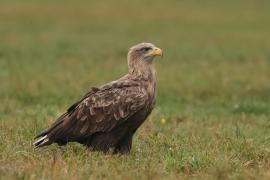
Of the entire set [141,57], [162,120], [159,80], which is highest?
[141,57]

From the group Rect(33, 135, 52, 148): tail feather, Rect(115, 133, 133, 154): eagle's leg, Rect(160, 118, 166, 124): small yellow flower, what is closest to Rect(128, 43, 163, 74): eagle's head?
Rect(115, 133, 133, 154): eagle's leg

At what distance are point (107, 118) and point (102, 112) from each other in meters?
0.10

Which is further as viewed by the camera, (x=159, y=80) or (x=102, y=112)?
(x=159, y=80)

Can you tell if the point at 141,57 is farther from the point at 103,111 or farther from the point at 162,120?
the point at 162,120

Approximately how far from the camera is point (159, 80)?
16.9m

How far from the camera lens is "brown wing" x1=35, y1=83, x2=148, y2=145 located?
340 inches

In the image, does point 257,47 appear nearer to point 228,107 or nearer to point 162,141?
point 228,107

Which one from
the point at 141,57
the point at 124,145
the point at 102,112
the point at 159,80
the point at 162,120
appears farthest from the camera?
the point at 159,80

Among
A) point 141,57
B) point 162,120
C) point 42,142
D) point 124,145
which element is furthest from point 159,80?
point 42,142

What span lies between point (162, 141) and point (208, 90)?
6447mm

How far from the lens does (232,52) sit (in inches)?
899

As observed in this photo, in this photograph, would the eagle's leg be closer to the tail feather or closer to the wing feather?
the wing feather

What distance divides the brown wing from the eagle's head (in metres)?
0.44

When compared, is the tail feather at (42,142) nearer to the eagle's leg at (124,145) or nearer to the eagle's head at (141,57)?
the eagle's leg at (124,145)
